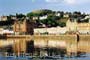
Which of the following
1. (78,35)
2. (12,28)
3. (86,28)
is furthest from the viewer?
(12,28)

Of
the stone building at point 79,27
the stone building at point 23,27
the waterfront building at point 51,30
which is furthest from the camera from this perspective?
the waterfront building at point 51,30

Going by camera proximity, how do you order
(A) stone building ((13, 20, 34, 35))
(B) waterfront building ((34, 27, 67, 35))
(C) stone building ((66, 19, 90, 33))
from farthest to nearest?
(B) waterfront building ((34, 27, 67, 35)) < (A) stone building ((13, 20, 34, 35)) < (C) stone building ((66, 19, 90, 33))

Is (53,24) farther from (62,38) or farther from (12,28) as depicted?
(62,38)

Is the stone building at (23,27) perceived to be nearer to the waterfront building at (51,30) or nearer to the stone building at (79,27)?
the waterfront building at (51,30)

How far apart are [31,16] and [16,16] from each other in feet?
27.8

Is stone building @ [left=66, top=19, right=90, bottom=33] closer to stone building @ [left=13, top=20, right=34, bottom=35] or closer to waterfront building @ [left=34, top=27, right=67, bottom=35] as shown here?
waterfront building @ [left=34, top=27, right=67, bottom=35]

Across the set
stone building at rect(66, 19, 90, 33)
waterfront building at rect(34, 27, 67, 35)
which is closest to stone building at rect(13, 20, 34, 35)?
waterfront building at rect(34, 27, 67, 35)

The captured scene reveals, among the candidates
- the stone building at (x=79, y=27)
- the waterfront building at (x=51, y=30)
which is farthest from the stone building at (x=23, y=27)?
the stone building at (x=79, y=27)

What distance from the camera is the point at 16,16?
119 metres

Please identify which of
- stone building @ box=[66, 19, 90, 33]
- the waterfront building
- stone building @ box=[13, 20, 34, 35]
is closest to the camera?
stone building @ box=[66, 19, 90, 33]

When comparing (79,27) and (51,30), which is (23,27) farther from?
(79,27)

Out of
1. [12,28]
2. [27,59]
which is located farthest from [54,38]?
[27,59]

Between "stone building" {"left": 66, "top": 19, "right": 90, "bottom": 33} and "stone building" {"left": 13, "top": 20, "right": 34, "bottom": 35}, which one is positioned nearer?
"stone building" {"left": 66, "top": 19, "right": 90, "bottom": 33}

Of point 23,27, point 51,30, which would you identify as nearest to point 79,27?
point 51,30
